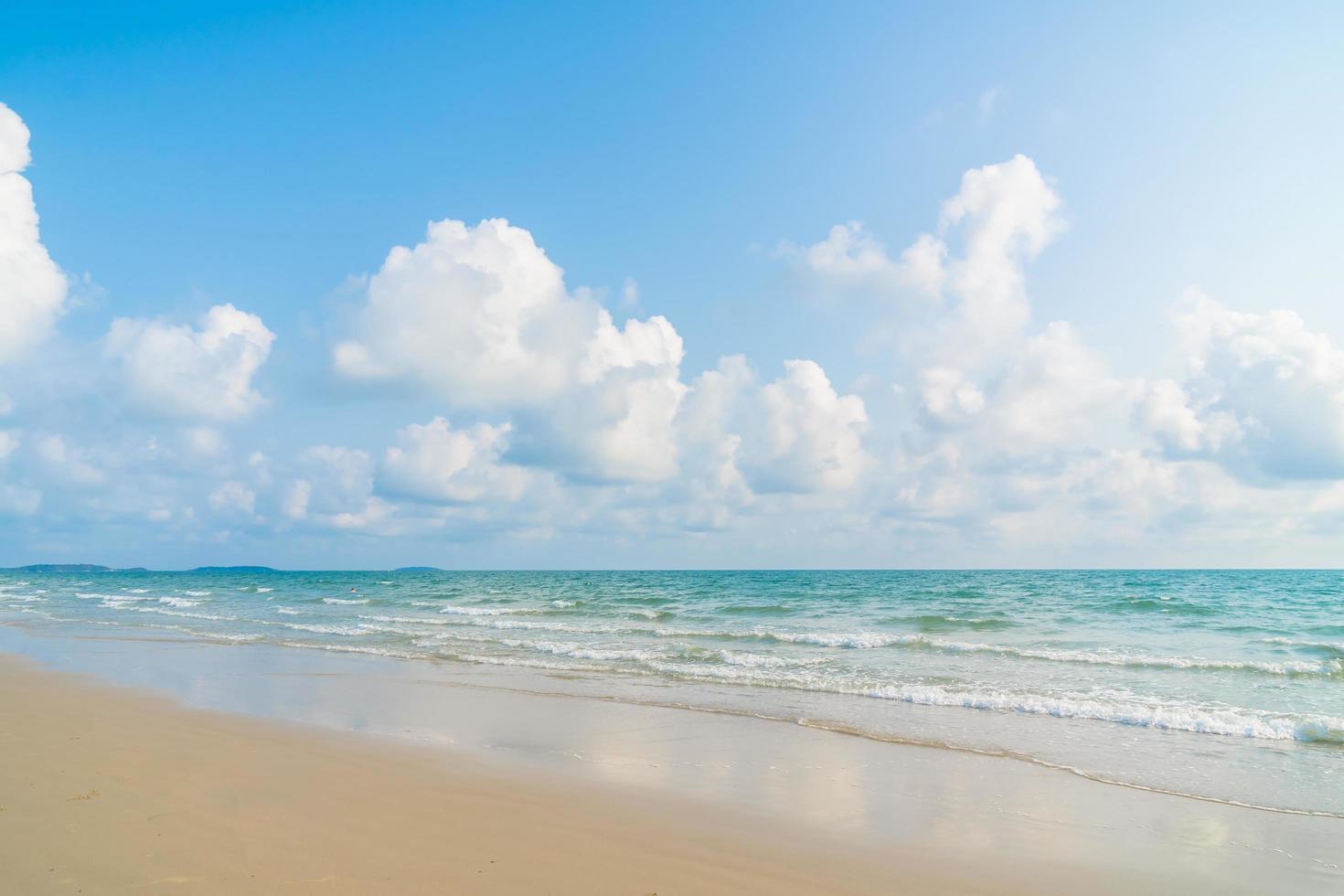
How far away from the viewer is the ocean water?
1098cm

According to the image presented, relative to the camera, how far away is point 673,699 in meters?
14.5

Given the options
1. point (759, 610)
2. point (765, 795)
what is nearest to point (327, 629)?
point (759, 610)

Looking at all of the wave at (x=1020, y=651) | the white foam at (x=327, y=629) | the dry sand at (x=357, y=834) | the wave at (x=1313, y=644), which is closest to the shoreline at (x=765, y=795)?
the dry sand at (x=357, y=834)

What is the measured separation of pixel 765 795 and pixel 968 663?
42.3 ft

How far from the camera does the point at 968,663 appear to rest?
63.2 feet

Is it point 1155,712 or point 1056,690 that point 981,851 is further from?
point 1056,690

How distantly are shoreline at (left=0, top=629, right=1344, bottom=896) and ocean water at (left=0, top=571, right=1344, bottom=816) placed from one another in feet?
3.65

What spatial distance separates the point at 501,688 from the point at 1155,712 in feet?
41.2

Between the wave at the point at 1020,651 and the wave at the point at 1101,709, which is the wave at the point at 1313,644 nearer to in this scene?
the wave at the point at 1020,651

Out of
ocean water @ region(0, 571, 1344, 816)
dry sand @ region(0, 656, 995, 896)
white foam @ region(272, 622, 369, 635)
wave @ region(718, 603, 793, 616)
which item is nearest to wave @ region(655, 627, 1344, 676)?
ocean water @ region(0, 571, 1344, 816)

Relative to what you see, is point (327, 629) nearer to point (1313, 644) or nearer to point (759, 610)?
point (759, 610)

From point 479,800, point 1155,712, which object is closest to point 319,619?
point 479,800

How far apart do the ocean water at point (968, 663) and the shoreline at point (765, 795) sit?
1113 millimetres

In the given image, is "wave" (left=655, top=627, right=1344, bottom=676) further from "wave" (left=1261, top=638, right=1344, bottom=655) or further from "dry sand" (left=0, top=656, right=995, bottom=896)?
"dry sand" (left=0, top=656, right=995, bottom=896)
